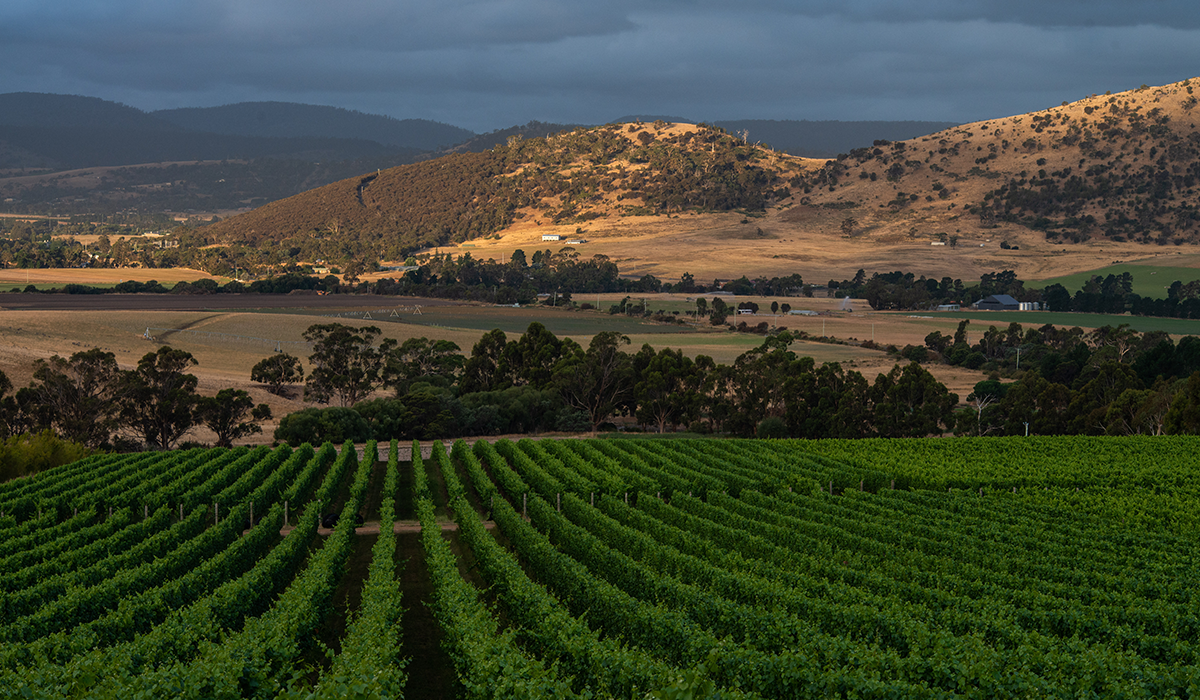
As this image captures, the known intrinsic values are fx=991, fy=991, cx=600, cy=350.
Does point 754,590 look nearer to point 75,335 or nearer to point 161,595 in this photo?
point 161,595

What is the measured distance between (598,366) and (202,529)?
44.6 metres

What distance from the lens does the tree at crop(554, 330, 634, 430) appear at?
7406 centimetres

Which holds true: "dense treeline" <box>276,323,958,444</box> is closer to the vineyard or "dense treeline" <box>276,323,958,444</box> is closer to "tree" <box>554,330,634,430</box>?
"tree" <box>554,330,634,430</box>

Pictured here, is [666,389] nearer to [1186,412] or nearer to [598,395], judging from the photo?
[598,395]

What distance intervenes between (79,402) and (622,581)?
5106 cm

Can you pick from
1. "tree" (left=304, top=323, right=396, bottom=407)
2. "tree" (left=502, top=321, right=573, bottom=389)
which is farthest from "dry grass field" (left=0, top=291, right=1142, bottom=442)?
"tree" (left=502, top=321, right=573, bottom=389)

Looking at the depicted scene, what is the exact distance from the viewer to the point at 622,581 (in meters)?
24.7

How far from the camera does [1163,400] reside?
2377 inches

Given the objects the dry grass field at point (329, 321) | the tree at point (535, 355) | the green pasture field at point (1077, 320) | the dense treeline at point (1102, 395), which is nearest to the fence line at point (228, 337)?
the dry grass field at point (329, 321)

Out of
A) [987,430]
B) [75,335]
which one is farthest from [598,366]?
[75,335]

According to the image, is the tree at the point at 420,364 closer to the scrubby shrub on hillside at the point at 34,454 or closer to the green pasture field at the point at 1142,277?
the scrubby shrub on hillside at the point at 34,454

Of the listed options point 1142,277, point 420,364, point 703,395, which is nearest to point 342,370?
point 420,364

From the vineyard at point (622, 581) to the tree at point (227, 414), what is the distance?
18.0m

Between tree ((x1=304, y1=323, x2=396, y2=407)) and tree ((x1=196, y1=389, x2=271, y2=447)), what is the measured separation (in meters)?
12.0
